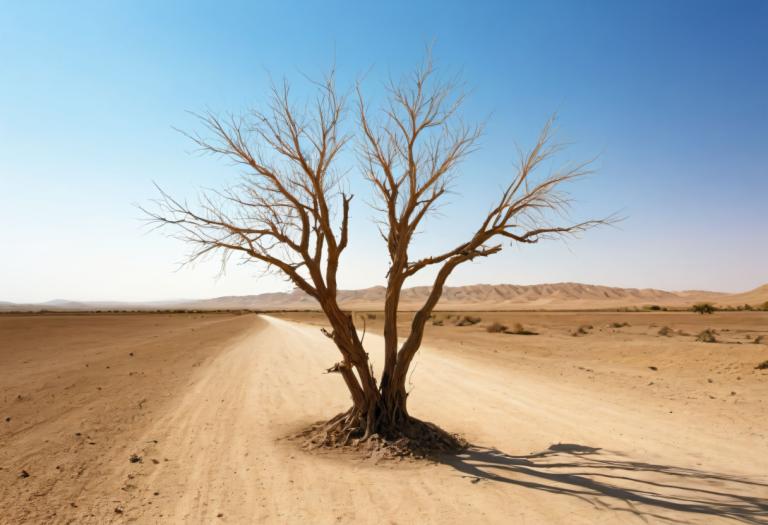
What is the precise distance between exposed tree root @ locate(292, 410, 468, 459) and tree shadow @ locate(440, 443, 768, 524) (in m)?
0.35

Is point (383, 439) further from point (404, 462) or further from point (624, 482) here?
point (624, 482)

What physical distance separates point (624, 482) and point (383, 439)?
3396mm

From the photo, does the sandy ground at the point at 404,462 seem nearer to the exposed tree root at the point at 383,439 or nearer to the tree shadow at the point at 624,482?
the tree shadow at the point at 624,482

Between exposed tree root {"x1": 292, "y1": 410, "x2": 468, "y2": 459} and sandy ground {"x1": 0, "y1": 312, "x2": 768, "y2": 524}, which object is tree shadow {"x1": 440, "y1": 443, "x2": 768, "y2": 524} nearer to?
sandy ground {"x1": 0, "y1": 312, "x2": 768, "y2": 524}

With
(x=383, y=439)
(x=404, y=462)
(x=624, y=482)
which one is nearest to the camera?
(x=624, y=482)

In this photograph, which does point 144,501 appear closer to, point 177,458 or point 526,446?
point 177,458

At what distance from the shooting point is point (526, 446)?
8.05m

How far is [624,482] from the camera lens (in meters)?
6.27

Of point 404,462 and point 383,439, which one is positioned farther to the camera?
point 383,439

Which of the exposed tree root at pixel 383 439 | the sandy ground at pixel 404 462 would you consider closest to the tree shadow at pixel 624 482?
the sandy ground at pixel 404 462

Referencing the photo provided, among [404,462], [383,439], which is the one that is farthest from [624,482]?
[383,439]

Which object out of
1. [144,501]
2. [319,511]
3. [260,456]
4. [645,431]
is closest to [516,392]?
[645,431]

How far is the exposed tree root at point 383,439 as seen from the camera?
7375 mm

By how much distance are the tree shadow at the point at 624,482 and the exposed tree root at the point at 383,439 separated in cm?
35
